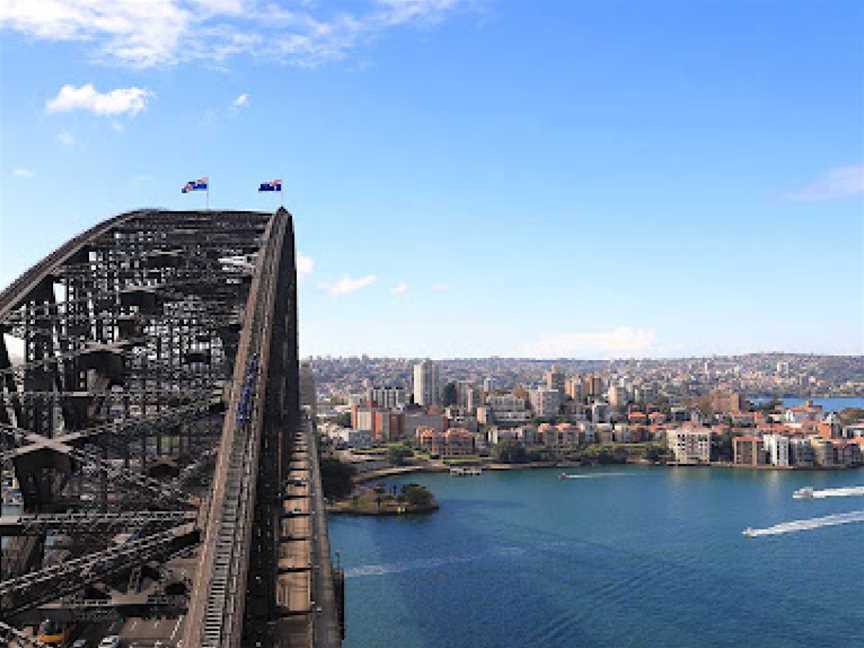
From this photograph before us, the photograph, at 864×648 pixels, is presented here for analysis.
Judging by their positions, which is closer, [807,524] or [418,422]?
[807,524]

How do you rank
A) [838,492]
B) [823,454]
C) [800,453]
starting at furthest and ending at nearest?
[800,453]
[823,454]
[838,492]

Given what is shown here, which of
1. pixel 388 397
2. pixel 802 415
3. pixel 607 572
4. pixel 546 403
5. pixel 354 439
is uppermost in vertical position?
pixel 388 397

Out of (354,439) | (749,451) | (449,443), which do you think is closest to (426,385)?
(354,439)

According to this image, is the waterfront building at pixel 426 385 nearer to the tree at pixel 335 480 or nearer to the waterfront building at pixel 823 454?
the waterfront building at pixel 823 454

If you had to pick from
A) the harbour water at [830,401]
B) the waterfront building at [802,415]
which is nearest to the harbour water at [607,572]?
the waterfront building at [802,415]

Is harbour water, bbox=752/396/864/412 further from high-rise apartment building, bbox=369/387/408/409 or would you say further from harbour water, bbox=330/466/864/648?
harbour water, bbox=330/466/864/648

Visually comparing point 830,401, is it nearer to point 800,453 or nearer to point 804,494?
point 800,453
